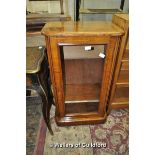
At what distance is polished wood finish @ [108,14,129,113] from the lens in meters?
0.82

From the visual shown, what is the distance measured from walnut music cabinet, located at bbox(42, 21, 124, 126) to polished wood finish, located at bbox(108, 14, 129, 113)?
0.04 m

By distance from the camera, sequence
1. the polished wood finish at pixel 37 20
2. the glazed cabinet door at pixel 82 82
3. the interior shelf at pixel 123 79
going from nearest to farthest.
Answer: the glazed cabinet door at pixel 82 82, the interior shelf at pixel 123 79, the polished wood finish at pixel 37 20

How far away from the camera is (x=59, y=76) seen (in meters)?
0.87

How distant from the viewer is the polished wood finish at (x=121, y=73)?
0.82 metres

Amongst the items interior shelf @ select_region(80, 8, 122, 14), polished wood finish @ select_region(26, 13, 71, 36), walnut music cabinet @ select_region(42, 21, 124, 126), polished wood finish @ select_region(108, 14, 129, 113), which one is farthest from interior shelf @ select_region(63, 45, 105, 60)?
interior shelf @ select_region(80, 8, 122, 14)

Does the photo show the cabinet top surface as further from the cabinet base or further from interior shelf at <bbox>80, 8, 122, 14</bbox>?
interior shelf at <bbox>80, 8, 122, 14</bbox>

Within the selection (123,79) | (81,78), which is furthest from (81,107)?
(123,79)

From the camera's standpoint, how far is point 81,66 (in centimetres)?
116

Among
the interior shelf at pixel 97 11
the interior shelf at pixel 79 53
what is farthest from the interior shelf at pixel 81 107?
the interior shelf at pixel 97 11

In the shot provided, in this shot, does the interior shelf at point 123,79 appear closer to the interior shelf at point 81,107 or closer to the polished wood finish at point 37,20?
the interior shelf at point 81,107
